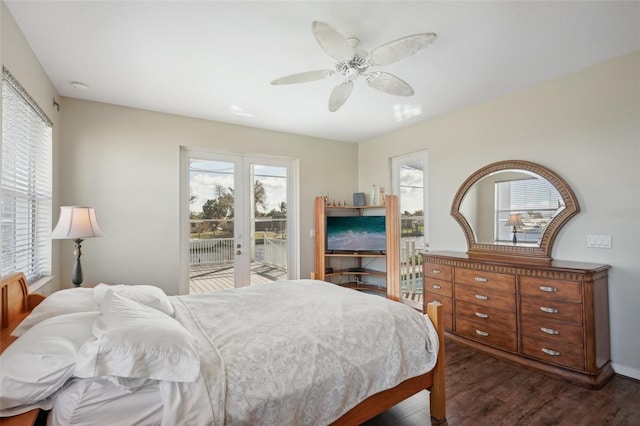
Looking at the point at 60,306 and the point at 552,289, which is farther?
the point at 552,289

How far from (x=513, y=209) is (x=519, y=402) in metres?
1.81

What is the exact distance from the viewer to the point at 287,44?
234 cm

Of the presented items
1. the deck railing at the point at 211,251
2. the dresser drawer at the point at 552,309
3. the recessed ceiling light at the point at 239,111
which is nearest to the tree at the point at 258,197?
the deck railing at the point at 211,251

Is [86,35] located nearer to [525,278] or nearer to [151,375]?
[151,375]

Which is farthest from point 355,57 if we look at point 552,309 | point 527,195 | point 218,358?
point 552,309

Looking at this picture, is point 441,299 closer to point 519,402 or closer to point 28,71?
point 519,402

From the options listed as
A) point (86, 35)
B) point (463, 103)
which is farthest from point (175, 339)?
Answer: point (463, 103)

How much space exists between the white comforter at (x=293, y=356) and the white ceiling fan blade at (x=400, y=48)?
1662 mm

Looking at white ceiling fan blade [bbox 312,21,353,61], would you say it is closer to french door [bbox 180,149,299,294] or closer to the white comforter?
the white comforter

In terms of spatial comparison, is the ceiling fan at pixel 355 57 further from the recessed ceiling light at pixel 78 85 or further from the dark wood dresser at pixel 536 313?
the recessed ceiling light at pixel 78 85

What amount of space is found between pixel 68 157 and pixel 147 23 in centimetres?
205

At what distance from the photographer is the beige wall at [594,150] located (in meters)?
2.54

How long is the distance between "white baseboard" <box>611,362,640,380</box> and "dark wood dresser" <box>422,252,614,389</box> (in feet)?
0.20

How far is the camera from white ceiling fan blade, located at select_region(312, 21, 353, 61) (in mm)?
1757
